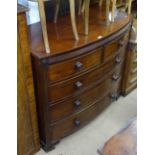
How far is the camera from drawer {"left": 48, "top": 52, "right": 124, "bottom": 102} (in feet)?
4.86

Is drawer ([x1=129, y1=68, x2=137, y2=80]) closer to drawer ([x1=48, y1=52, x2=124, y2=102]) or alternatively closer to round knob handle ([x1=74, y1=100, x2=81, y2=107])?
drawer ([x1=48, y1=52, x2=124, y2=102])

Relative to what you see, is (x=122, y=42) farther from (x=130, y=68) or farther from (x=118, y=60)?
(x=130, y=68)

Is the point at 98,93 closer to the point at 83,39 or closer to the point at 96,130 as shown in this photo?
the point at 96,130

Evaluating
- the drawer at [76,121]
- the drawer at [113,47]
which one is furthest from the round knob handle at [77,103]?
the drawer at [113,47]

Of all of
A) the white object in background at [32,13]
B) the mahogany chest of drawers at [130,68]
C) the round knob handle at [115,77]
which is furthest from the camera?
the mahogany chest of drawers at [130,68]

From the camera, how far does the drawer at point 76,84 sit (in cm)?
148

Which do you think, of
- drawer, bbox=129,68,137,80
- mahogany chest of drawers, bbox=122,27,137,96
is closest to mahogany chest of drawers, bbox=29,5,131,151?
mahogany chest of drawers, bbox=122,27,137,96

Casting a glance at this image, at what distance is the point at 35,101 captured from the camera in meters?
1.53

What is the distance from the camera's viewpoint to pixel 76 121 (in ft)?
5.76

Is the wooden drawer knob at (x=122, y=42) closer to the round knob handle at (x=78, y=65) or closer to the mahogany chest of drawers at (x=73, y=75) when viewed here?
the mahogany chest of drawers at (x=73, y=75)

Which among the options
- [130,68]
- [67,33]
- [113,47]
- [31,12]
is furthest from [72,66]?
[130,68]

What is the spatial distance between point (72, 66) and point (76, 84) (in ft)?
0.49
